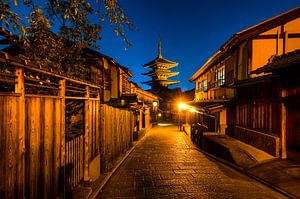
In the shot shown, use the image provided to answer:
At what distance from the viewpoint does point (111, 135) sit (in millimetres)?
9531

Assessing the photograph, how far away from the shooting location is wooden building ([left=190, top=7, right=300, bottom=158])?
920 cm

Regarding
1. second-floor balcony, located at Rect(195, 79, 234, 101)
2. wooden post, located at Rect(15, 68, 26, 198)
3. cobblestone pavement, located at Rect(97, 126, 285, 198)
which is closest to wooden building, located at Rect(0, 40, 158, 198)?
wooden post, located at Rect(15, 68, 26, 198)

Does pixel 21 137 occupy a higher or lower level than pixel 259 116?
higher

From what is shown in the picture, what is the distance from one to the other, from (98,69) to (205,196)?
16.3 meters

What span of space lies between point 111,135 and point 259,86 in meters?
8.85

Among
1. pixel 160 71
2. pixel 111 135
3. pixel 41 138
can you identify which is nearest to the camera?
pixel 41 138

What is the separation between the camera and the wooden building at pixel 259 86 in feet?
30.2

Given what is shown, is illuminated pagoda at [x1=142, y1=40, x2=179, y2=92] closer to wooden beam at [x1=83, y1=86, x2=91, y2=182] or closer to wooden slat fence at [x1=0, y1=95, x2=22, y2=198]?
wooden beam at [x1=83, y1=86, x2=91, y2=182]

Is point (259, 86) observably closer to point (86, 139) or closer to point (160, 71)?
point (86, 139)

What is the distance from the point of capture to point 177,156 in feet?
38.9

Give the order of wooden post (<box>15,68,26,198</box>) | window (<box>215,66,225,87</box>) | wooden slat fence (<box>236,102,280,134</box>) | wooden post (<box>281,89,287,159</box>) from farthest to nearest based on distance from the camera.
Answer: window (<box>215,66,225,87</box>)
wooden slat fence (<box>236,102,280,134</box>)
wooden post (<box>281,89,287,159</box>)
wooden post (<box>15,68,26,198</box>)

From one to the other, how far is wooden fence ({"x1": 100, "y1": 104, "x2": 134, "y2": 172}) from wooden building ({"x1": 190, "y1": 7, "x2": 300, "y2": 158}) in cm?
748

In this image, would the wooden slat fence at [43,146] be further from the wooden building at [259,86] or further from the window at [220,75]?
the window at [220,75]

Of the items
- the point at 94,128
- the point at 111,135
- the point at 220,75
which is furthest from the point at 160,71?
the point at 94,128
